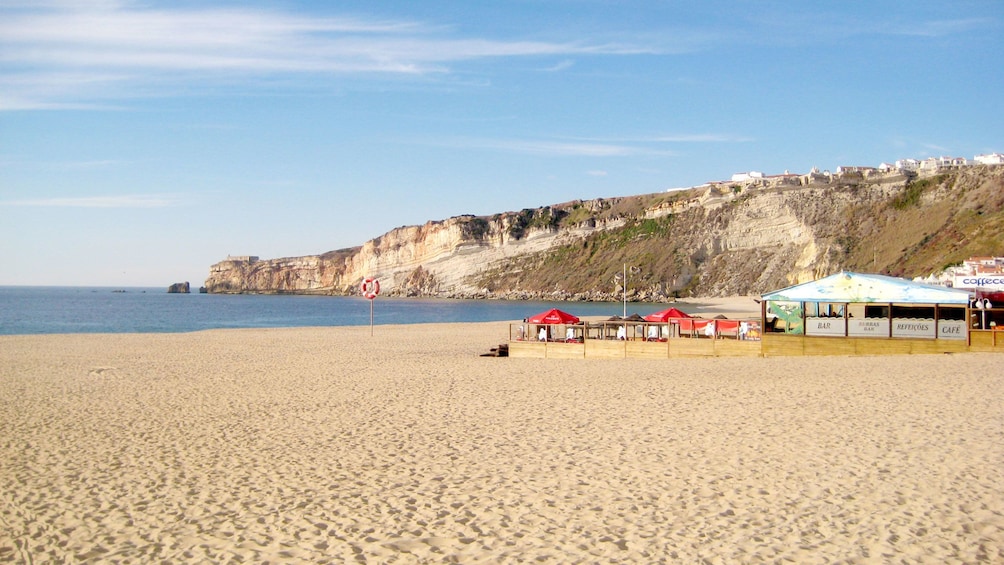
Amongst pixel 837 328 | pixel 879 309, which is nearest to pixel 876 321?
pixel 837 328

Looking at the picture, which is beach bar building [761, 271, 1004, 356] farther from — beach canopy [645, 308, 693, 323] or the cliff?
the cliff

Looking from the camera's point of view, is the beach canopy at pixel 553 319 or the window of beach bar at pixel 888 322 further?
the beach canopy at pixel 553 319

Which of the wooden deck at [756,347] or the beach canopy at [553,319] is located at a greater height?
the beach canopy at [553,319]

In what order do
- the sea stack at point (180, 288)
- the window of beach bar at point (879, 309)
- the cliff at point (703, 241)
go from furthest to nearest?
the sea stack at point (180, 288)
the cliff at point (703, 241)
the window of beach bar at point (879, 309)

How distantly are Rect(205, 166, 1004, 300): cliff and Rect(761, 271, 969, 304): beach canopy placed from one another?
36383mm

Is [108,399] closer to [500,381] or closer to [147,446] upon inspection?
[147,446]

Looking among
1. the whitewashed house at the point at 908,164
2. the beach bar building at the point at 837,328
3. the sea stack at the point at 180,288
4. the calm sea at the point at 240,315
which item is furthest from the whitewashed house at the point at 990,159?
the sea stack at the point at 180,288

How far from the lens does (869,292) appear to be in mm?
19312

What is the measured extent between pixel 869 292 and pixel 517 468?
1415 cm

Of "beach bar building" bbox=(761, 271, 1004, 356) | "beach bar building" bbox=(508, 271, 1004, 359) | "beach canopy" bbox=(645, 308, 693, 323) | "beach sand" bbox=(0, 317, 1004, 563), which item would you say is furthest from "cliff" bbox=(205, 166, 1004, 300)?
"beach sand" bbox=(0, 317, 1004, 563)

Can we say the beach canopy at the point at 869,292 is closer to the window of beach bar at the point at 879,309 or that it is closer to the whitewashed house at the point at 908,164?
the window of beach bar at the point at 879,309

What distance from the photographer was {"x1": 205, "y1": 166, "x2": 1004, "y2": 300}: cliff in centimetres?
6638

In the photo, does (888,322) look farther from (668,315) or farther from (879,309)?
(668,315)

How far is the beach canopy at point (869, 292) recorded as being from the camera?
1870 cm
